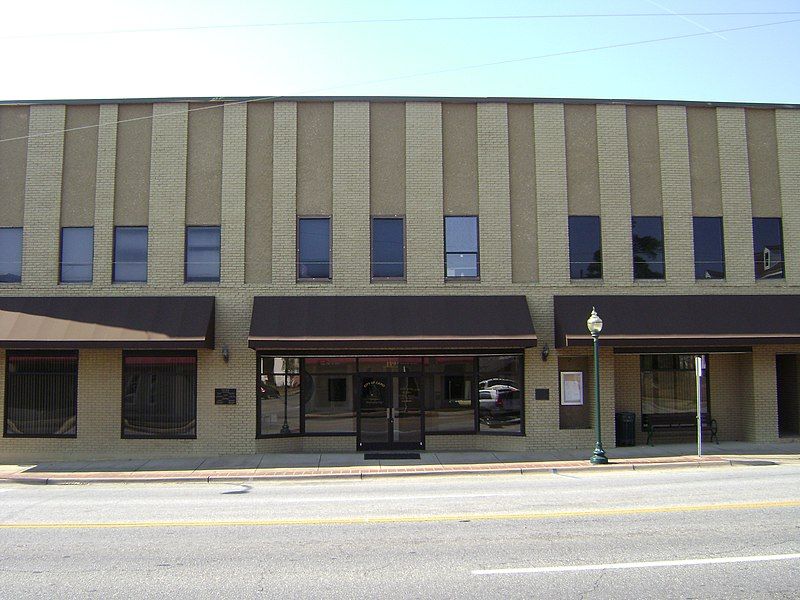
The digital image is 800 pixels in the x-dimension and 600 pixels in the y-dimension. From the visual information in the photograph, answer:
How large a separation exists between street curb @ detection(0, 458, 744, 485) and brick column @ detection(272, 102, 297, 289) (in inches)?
214

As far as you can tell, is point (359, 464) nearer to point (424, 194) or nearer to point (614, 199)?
point (424, 194)

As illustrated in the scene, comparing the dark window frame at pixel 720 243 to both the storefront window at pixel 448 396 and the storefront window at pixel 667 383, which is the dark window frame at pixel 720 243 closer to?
the storefront window at pixel 667 383

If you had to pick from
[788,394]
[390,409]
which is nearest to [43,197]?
[390,409]

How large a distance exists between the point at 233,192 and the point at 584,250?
32.4ft

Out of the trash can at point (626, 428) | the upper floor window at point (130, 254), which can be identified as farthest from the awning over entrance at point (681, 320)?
the upper floor window at point (130, 254)

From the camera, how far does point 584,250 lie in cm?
1883

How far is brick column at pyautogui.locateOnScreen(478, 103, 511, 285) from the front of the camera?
18.5 metres

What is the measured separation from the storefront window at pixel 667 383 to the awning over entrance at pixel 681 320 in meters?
1.61

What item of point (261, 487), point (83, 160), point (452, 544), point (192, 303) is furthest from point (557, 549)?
point (83, 160)

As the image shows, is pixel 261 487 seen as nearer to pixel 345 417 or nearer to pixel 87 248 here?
→ pixel 345 417

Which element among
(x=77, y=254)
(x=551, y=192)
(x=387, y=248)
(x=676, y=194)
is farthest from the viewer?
(x=676, y=194)

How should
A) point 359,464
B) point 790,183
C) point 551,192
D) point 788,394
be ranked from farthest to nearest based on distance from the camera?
point 788,394
point 790,183
point 551,192
point 359,464

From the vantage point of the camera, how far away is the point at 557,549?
8.15 meters

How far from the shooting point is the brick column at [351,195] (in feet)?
60.2
